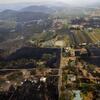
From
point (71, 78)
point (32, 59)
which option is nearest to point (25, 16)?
point (32, 59)

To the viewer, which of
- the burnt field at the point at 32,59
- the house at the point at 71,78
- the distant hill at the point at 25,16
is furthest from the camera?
the distant hill at the point at 25,16

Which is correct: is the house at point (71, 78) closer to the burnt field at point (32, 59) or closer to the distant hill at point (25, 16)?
the burnt field at point (32, 59)

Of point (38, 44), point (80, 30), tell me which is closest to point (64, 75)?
point (38, 44)

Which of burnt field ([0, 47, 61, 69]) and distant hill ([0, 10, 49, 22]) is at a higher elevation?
burnt field ([0, 47, 61, 69])

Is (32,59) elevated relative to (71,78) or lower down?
lower down

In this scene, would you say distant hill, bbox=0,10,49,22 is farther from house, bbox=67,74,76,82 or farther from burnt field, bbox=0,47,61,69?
house, bbox=67,74,76,82

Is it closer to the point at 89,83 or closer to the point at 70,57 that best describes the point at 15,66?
the point at 70,57

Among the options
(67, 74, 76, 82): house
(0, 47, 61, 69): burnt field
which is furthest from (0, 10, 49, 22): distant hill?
(67, 74, 76, 82): house

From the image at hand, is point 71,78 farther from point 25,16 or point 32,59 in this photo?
point 25,16

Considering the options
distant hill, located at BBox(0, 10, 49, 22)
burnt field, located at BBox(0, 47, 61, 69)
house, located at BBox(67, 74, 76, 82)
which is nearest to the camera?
house, located at BBox(67, 74, 76, 82)

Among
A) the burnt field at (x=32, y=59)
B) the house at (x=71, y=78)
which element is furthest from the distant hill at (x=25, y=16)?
the house at (x=71, y=78)
